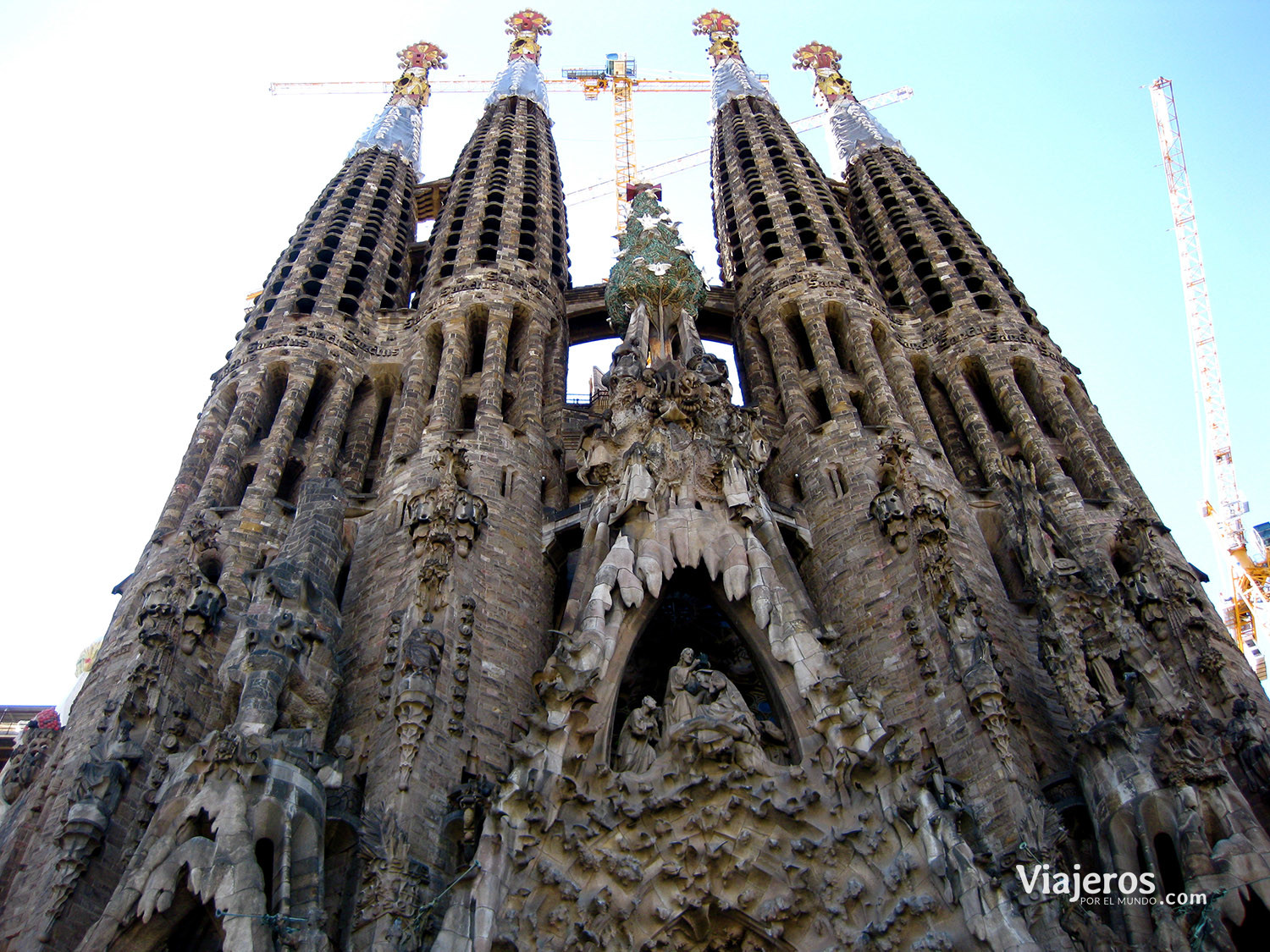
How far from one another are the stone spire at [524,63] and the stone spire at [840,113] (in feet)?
32.3

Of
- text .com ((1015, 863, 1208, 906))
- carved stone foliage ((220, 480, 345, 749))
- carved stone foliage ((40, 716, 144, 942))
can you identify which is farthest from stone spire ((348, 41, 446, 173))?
text .com ((1015, 863, 1208, 906))

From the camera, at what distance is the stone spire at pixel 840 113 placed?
38406 mm

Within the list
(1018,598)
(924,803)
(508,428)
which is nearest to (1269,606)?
(1018,598)

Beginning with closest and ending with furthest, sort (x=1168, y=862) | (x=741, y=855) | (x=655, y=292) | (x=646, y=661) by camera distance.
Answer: (x=1168, y=862) < (x=741, y=855) < (x=646, y=661) < (x=655, y=292)

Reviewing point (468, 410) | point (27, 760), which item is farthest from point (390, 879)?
point (468, 410)

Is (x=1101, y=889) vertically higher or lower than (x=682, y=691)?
lower

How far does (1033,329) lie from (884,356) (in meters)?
3.56

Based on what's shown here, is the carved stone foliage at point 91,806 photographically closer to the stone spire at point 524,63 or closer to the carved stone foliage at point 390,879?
the carved stone foliage at point 390,879

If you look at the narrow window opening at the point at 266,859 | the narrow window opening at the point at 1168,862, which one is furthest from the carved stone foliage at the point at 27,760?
the narrow window opening at the point at 1168,862

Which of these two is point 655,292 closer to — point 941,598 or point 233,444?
point 233,444

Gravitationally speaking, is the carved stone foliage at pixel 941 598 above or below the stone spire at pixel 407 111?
below

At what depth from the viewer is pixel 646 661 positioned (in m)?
18.6

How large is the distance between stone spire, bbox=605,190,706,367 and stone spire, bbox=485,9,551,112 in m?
15.9

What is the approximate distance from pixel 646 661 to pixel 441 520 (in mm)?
4004
